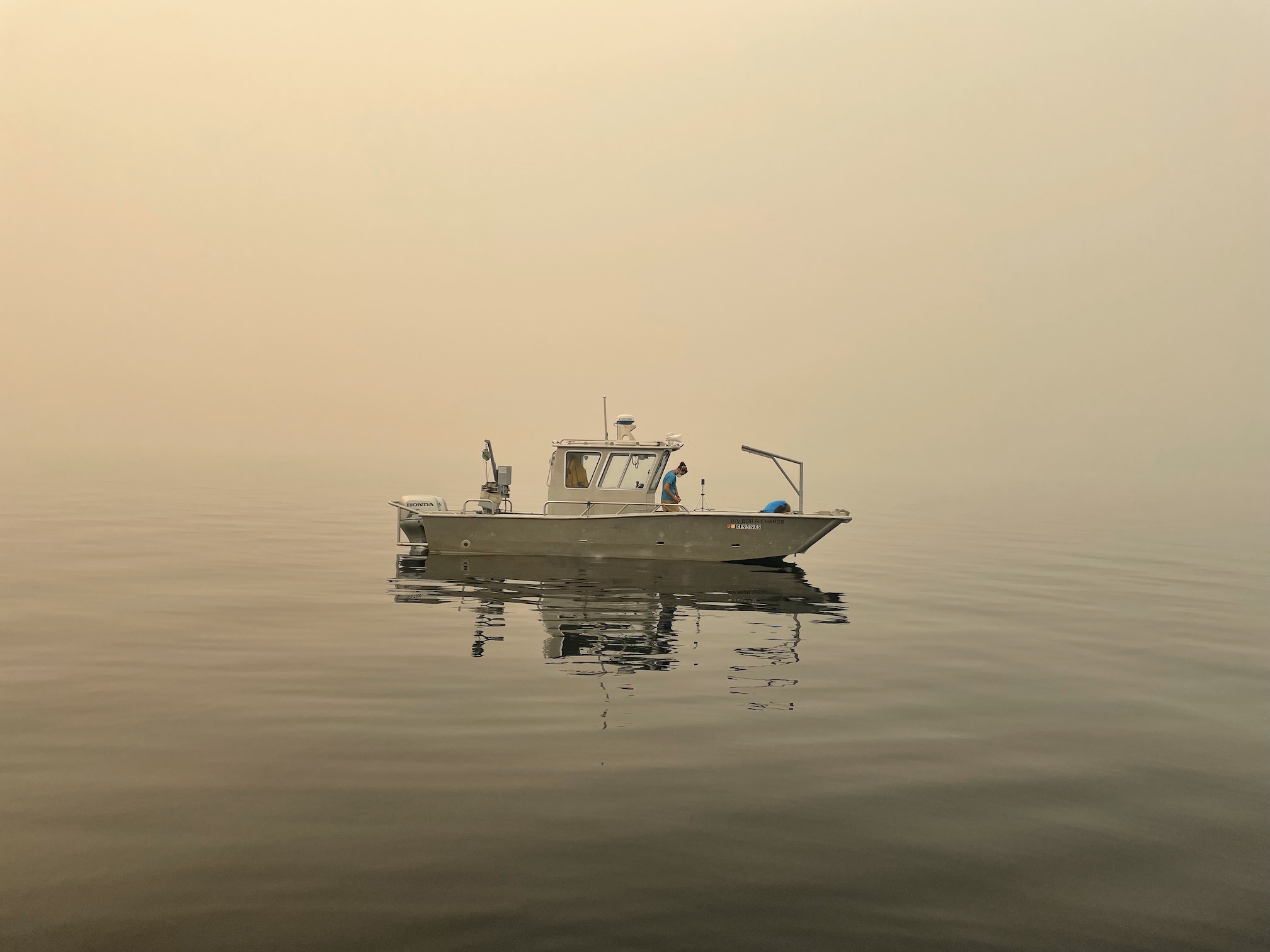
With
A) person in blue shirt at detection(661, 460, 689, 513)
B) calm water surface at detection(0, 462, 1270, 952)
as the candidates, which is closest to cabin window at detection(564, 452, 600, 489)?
person in blue shirt at detection(661, 460, 689, 513)

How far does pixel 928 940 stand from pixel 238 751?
19.3ft

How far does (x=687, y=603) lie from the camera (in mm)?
16953

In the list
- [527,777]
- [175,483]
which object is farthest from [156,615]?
[175,483]

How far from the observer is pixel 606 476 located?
2275 cm

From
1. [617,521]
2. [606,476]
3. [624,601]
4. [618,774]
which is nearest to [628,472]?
[606,476]

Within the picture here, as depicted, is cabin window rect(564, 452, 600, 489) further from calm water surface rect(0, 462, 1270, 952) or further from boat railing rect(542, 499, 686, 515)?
calm water surface rect(0, 462, 1270, 952)

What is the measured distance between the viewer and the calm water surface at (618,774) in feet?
17.3

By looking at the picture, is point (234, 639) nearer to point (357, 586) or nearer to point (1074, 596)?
point (357, 586)

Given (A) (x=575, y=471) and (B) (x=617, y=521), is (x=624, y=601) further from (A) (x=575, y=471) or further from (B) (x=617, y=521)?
(A) (x=575, y=471)

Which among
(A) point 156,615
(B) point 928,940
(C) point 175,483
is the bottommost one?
(B) point 928,940

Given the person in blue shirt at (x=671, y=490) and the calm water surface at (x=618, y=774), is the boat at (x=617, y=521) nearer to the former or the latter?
the person in blue shirt at (x=671, y=490)

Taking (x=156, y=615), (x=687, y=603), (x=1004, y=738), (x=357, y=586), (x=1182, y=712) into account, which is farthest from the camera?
(x=357, y=586)

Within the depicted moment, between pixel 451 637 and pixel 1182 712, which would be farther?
pixel 451 637

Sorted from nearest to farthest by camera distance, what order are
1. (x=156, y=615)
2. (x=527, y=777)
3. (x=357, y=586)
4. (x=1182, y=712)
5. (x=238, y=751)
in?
(x=527, y=777)
(x=238, y=751)
(x=1182, y=712)
(x=156, y=615)
(x=357, y=586)
